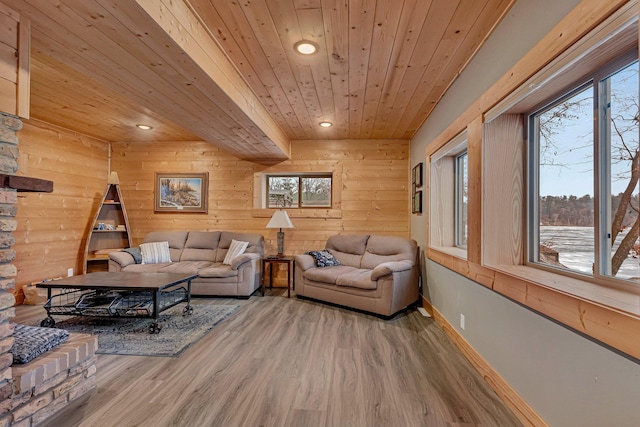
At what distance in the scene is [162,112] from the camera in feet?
10.1

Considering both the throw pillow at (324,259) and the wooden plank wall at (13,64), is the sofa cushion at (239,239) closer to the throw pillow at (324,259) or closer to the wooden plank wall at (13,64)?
the throw pillow at (324,259)

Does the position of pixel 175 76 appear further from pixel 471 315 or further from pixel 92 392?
pixel 471 315

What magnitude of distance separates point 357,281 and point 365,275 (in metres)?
0.20

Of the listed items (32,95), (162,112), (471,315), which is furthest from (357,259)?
(32,95)

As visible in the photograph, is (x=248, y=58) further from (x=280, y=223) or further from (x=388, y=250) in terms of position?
(x=388, y=250)

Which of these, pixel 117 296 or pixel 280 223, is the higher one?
pixel 280 223

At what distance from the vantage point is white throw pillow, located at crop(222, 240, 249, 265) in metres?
4.77

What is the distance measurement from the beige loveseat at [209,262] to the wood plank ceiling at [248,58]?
68.6 inches

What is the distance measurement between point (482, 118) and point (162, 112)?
2861 mm

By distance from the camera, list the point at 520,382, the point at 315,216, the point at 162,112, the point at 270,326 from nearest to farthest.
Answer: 1. the point at 520,382
2. the point at 162,112
3. the point at 270,326
4. the point at 315,216

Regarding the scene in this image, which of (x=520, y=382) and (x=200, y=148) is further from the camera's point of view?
(x=200, y=148)

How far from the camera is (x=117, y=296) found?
11.6 feet

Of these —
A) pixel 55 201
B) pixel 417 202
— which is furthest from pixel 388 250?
pixel 55 201

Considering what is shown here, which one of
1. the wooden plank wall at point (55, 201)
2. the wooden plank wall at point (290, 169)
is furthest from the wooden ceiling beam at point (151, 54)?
the wooden plank wall at point (55, 201)
